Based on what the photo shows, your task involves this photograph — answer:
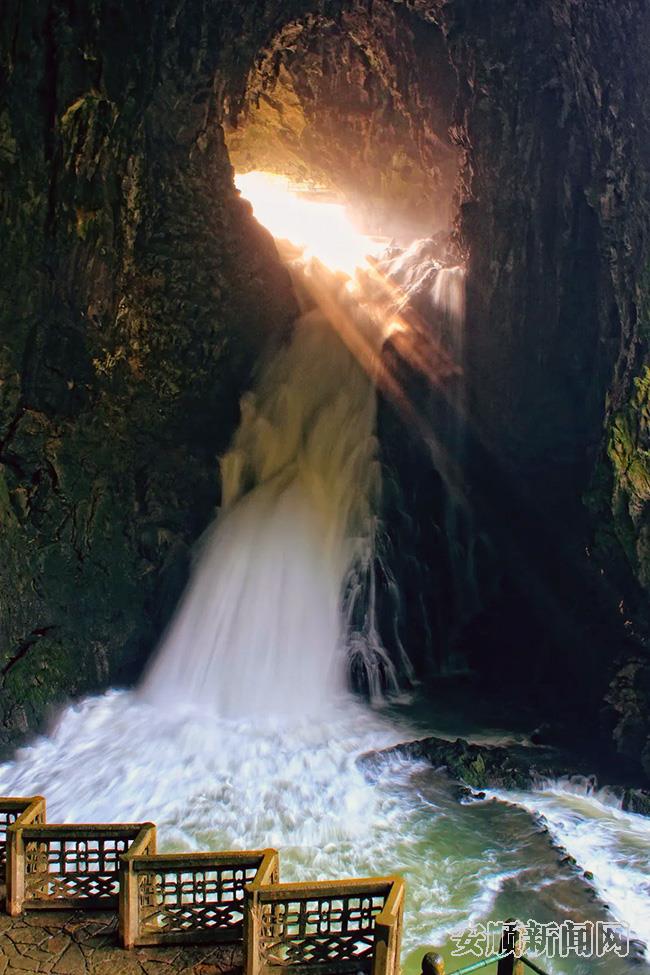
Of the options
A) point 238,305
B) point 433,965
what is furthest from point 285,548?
point 433,965

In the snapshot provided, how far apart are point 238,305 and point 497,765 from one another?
9.95 m

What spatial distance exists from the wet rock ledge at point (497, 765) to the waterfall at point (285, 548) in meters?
2.37

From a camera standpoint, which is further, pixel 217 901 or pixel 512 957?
pixel 217 901

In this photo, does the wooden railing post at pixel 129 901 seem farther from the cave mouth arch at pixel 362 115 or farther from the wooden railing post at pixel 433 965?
the cave mouth arch at pixel 362 115

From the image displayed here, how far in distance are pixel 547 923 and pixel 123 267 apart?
38.1 feet

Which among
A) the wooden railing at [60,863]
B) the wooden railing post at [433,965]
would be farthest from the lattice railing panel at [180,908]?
the wooden railing post at [433,965]

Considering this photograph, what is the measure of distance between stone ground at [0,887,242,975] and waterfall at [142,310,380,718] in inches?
309

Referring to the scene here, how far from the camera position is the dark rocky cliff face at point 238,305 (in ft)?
42.3

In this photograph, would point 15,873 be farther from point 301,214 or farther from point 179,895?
point 301,214

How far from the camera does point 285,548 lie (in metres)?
16.2

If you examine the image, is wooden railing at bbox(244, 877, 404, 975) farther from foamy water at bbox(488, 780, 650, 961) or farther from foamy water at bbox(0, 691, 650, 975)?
foamy water at bbox(488, 780, 650, 961)

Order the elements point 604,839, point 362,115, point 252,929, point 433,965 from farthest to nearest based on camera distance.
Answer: point 362,115 < point 604,839 < point 252,929 < point 433,965

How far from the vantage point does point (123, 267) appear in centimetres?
1416

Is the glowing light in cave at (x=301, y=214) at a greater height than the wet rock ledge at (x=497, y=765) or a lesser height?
greater
